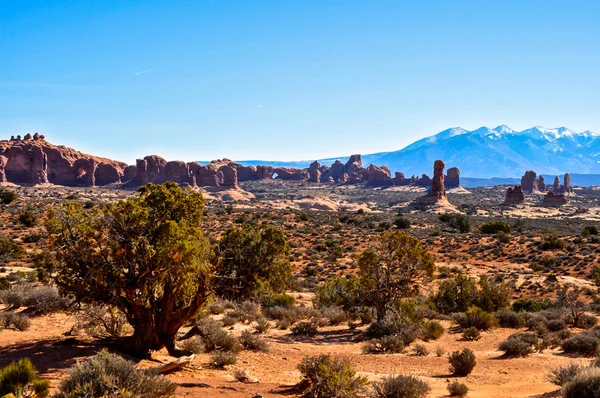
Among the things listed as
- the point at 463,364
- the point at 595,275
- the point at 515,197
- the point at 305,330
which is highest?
the point at 515,197

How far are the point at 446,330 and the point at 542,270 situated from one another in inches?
766

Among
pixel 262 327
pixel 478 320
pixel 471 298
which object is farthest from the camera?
pixel 471 298

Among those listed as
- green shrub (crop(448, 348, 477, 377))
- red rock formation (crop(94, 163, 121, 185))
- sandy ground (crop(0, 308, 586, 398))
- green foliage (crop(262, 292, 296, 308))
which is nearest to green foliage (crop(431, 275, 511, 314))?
sandy ground (crop(0, 308, 586, 398))

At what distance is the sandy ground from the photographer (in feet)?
30.6

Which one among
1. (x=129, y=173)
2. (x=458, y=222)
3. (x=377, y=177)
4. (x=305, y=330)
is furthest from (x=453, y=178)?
(x=305, y=330)

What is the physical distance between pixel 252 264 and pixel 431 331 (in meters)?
7.71

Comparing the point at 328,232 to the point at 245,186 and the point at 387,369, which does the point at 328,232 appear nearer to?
the point at 387,369

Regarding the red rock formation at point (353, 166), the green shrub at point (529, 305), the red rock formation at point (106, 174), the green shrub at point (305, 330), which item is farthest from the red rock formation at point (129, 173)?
the green shrub at point (305, 330)

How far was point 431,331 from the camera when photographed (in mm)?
16312

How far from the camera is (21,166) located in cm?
10544

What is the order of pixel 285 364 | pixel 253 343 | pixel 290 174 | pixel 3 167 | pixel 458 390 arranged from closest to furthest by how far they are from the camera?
pixel 458 390, pixel 285 364, pixel 253 343, pixel 3 167, pixel 290 174

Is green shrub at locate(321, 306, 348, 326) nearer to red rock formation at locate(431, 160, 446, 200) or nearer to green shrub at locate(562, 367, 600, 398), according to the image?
green shrub at locate(562, 367, 600, 398)

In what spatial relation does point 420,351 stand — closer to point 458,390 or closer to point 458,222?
point 458,390

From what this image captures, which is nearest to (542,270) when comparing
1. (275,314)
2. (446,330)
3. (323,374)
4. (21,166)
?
(446,330)
